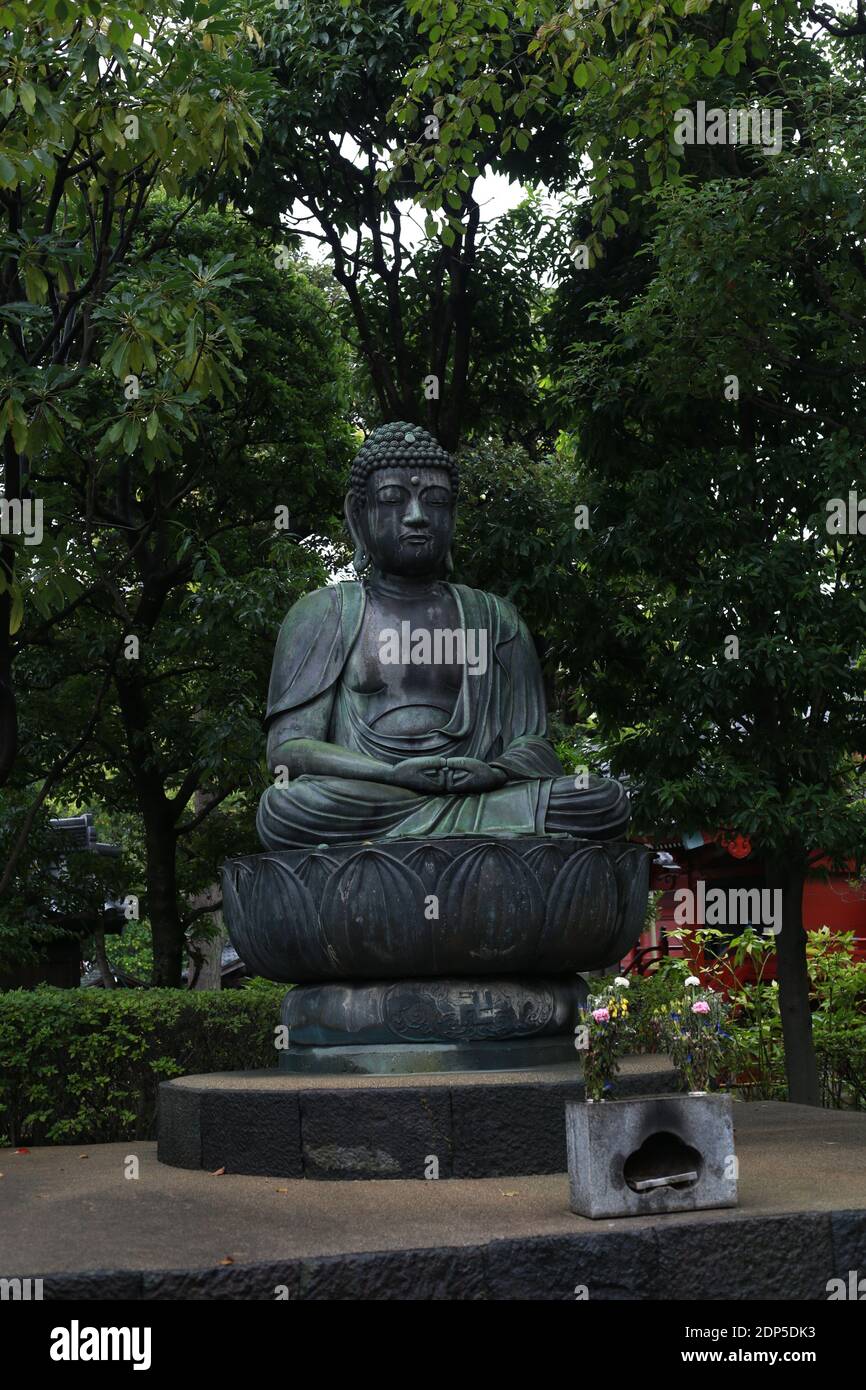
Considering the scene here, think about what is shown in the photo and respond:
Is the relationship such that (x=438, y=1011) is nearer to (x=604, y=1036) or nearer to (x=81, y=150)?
(x=604, y=1036)

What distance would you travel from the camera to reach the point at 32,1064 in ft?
27.1

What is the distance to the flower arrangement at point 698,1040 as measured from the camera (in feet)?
15.6

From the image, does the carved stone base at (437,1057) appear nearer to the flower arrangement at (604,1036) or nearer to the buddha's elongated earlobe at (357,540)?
the flower arrangement at (604,1036)

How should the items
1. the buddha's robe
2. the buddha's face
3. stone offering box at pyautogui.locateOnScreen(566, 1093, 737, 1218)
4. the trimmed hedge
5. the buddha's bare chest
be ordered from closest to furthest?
1. stone offering box at pyautogui.locateOnScreen(566, 1093, 737, 1218)
2. the buddha's robe
3. the buddha's bare chest
4. the buddha's face
5. the trimmed hedge

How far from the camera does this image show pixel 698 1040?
187 inches

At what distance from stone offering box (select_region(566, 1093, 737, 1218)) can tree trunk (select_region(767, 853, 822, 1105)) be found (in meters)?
5.32

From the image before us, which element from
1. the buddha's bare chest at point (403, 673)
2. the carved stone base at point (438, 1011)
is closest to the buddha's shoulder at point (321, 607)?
the buddha's bare chest at point (403, 673)

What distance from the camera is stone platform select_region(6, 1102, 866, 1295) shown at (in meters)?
3.96

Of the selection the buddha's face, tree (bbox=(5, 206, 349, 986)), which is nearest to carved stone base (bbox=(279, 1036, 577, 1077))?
the buddha's face

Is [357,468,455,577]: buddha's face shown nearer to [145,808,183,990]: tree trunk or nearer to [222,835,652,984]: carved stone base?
[222,835,652,984]: carved stone base

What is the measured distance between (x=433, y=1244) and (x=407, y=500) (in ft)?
13.5

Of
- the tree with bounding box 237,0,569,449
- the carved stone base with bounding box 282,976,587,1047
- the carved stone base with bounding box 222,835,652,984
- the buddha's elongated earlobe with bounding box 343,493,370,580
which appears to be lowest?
the carved stone base with bounding box 282,976,587,1047
